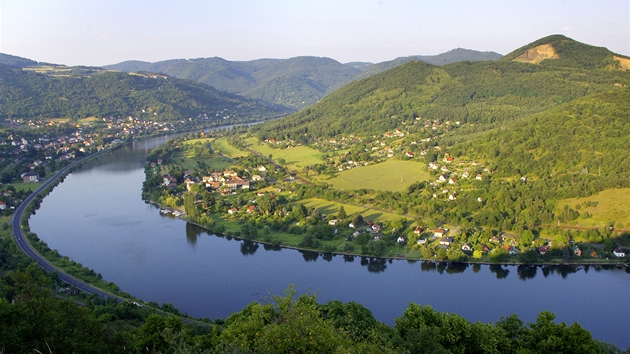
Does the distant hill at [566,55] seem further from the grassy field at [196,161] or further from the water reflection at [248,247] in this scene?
the water reflection at [248,247]

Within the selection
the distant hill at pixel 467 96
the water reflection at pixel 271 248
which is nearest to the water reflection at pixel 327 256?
the water reflection at pixel 271 248

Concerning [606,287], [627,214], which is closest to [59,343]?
[606,287]

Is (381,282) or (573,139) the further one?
(573,139)

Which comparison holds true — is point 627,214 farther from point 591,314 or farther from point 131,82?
point 131,82

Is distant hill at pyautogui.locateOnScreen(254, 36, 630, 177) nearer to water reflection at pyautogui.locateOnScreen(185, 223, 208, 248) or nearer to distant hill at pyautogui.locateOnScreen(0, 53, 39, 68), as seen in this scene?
water reflection at pyautogui.locateOnScreen(185, 223, 208, 248)

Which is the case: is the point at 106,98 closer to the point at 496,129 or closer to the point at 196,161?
the point at 196,161

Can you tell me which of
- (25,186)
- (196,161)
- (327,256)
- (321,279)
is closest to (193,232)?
(327,256)
